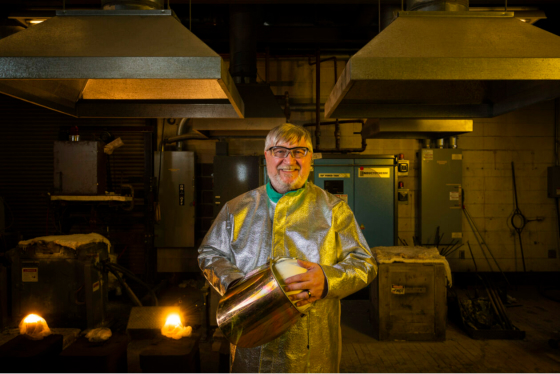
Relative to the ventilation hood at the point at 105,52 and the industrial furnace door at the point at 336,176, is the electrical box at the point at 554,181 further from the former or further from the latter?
the ventilation hood at the point at 105,52

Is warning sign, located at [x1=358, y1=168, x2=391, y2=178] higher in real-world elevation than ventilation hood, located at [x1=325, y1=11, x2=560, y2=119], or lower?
lower

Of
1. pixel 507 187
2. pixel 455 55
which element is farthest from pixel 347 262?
pixel 507 187

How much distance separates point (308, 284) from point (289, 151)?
0.54m

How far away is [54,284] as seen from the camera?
320 cm

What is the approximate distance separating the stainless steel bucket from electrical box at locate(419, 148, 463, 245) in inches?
175

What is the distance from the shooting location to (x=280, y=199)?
135 cm

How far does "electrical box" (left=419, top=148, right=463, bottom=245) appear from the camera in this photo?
4.93m

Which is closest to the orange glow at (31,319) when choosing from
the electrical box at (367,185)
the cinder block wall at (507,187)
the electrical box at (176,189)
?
the electrical box at (176,189)

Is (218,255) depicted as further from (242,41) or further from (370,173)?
(370,173)

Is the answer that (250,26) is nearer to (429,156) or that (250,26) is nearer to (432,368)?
(429,156)

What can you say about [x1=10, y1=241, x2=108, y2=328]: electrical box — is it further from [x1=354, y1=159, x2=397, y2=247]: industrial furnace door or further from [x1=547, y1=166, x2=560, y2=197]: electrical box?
[x1=547, y1=166, x2=560, y2=197]: electrical box

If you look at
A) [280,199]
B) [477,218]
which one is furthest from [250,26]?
[477,218]

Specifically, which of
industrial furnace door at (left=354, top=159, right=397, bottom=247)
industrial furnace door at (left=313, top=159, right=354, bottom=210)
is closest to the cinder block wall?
industrial furnace door at (left=354, top=159, right=397, bottom=247)

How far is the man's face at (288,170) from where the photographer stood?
1342mm
